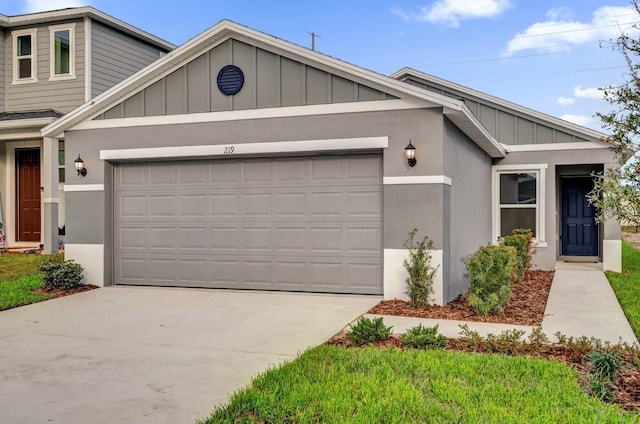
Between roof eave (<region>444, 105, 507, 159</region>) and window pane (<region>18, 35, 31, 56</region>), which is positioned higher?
window pane (<region>18, 35, 31, 56</region>)

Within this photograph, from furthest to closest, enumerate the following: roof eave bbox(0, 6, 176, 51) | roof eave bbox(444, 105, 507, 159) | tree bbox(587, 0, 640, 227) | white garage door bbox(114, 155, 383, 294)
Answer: roof eave bbox(0, 6, 176, 51), white garage door bbox(114, 155, 383, 294), roof eave bbox(444, 105, 507, 159), tree bbox(587, 0, 640, 227)

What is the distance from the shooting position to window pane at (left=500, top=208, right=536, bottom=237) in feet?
42.6

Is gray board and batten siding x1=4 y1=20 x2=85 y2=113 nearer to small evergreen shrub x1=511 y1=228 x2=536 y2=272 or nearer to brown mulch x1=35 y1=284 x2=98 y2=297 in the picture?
brown mulch x1=35 y1=284 x2=98 y2=297

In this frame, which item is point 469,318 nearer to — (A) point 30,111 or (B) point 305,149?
(B) point 305,149

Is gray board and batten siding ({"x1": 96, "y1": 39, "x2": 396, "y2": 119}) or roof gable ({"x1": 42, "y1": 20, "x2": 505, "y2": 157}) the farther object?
gray board and batten siding ({"x1": 96, "y1": 39, "x2": 396, "y2": 119})

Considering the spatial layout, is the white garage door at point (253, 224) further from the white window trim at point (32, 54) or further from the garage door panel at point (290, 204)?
the white window trim at point (32, 54)

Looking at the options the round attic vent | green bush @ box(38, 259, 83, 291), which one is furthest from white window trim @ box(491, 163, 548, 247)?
green bush @ box(38, 259, 83, 291)

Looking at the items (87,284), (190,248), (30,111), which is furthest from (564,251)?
(30,111)

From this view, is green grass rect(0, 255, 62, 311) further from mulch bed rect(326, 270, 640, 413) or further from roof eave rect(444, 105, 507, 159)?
roof eave rect(444, 105, 507, 159)

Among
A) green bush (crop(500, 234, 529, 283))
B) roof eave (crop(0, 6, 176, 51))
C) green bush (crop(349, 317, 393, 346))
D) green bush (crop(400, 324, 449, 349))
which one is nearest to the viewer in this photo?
green bush (crop(400, 324, 449, 349))

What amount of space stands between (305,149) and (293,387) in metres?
5.06

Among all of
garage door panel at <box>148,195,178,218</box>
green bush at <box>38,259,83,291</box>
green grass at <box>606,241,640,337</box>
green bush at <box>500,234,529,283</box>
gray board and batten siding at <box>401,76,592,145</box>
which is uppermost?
gray board and batten siding at <box>401,76,592,145</box>

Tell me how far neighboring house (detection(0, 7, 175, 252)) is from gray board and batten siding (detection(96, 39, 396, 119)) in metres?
5.66

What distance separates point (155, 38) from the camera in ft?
55.7
